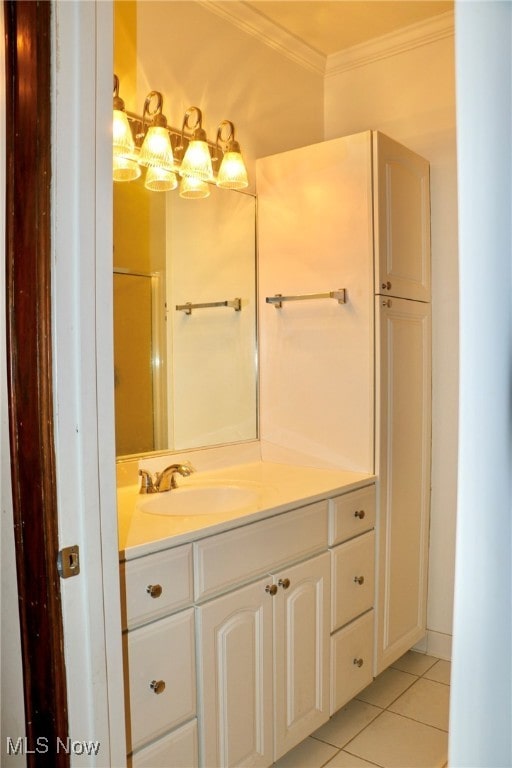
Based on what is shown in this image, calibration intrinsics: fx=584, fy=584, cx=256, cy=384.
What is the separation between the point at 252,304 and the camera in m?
2.48

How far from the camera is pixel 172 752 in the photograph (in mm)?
1405

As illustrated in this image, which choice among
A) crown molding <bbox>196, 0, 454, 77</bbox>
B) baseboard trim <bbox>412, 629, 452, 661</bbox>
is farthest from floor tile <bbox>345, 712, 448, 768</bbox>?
crown molding <bbox>196, 0, 454, 77</bbox>

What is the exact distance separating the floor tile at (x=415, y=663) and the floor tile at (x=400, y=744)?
36 cm

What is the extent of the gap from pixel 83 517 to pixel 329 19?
2.34 meters

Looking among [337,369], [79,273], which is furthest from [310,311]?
[79,273]

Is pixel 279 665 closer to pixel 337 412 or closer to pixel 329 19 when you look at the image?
→ pixel 337 412

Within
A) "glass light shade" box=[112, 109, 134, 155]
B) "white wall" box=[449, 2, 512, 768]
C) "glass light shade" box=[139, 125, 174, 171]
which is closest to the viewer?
"white wall" box=[449, 2, 512, 768]

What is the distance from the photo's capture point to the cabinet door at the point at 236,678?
1496mm

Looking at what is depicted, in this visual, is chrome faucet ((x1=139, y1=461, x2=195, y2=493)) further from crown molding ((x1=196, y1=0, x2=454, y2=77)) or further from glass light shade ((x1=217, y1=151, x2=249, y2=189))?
crown molding ((x1=196, y1=0, x2=454, y2=77))

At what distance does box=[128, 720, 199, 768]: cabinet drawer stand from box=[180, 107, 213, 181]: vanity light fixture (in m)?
1.75

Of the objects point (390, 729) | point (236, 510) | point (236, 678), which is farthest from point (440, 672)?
point (236, 510)

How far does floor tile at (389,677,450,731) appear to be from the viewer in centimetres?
214

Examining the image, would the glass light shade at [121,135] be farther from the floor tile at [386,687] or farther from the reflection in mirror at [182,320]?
the floor tile at [386,687]

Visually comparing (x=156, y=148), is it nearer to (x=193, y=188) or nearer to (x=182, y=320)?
(x=193, y=188)
